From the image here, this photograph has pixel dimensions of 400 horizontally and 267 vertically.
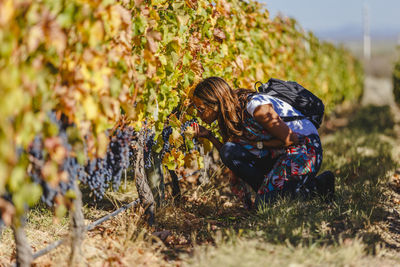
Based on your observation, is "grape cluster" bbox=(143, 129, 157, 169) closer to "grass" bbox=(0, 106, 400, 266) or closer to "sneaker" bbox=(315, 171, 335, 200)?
"grass" bbox=(0, 106, 400, 266)

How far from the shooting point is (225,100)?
309 cm

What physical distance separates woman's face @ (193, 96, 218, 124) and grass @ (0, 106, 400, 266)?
76cm

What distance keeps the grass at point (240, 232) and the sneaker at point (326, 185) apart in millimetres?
73

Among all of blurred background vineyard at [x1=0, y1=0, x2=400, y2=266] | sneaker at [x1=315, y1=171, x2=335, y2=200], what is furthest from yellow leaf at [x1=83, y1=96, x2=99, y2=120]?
sneaker at [x1=315, y1=171, x2=335, y2=200]

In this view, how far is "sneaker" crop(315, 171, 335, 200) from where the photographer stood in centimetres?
339

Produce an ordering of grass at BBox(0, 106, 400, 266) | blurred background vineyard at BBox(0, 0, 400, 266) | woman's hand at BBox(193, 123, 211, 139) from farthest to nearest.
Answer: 1. woman's hand at BBox(193, 123, 211, 139)
2. grass at BBox(0, 106, 400, 266)
3. blurred background vineyard at BBox(0, 0, 400, 266)

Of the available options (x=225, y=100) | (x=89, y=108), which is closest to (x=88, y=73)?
(x=89, y=108)

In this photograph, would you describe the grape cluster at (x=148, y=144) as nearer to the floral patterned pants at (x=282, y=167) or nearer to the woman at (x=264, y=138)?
the woman at (x=264, y=138)

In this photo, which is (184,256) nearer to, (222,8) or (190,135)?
(190,135)

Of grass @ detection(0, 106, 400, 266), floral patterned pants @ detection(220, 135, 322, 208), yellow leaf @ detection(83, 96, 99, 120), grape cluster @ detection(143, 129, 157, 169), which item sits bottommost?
grass @ detection(0, 106, 400, 266)

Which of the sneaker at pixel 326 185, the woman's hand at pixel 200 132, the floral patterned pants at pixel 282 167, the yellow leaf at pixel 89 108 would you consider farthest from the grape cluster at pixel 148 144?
the sneaker at pixel 326 185

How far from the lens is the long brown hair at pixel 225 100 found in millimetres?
3053

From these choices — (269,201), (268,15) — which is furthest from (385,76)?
(269,201)

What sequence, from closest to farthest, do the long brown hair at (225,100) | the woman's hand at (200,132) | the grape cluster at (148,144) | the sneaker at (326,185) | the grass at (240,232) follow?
1. the grass at (240,232)
2. the grape cluster at (148,144)
3. the long brown hair at (225,100)
4. the woman's hand at (200,132)
5. the sneaker at (326,185)
